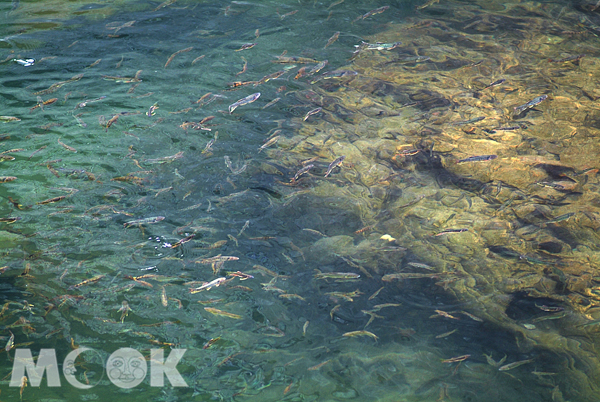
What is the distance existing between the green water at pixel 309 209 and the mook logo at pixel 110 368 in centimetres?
6

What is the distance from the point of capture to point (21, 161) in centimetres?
593

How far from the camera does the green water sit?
3.90m

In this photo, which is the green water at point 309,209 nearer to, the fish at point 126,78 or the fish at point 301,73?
the fish at point 126,78

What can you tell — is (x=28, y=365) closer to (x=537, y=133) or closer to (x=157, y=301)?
(x=157, y=301)

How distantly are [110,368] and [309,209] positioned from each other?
2.76m

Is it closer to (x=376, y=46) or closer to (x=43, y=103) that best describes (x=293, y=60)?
(x=376, y=46)

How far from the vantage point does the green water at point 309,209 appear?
3902 mm

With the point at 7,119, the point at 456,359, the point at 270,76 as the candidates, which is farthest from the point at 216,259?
the point at 7,119

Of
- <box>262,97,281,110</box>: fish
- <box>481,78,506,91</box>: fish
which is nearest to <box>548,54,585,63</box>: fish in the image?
<box>481,78,506,91</box>: fish

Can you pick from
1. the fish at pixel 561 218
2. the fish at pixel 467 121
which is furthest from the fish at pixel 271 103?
the fish at pixel 561 218

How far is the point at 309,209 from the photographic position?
5316 mm

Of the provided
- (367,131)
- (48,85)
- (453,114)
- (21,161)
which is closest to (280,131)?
(367,131)

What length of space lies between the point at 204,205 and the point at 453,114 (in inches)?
158

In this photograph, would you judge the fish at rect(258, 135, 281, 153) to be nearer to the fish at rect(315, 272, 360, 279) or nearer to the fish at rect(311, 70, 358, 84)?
the fish at rect(311, 70, 358, 84)
